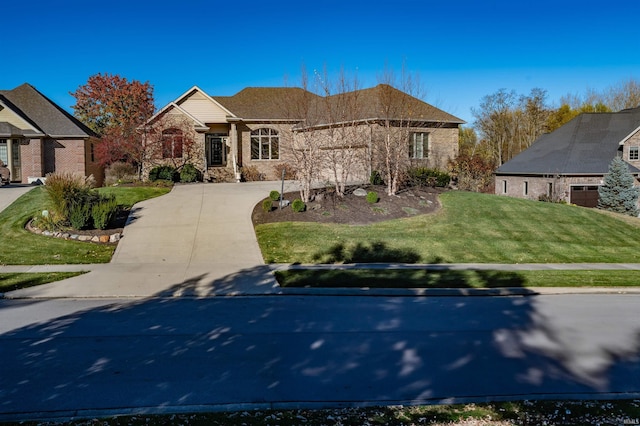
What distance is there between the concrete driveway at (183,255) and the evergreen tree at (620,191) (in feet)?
71.0

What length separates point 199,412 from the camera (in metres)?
5.31

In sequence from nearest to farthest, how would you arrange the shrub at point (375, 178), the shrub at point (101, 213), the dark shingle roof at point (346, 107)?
the shrub at point (101, 213) → the dark shingle roof at point (346, 107) → the shrub at point (375, 178)

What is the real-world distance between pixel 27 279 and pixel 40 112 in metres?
26.0

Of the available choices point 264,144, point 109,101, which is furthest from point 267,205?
point 109,101

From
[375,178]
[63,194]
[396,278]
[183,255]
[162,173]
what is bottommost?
[396,278]

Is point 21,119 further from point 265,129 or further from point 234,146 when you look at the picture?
point 265,129

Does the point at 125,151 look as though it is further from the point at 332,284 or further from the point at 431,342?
the point at 431,342

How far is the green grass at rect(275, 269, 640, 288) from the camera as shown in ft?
40.2

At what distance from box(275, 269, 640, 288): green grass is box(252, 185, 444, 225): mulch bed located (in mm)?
5792

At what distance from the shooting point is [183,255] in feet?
49.4

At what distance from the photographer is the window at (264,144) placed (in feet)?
116

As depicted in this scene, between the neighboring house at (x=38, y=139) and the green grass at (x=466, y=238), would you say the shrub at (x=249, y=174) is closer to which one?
the neighboring house at (x=38, y=139)

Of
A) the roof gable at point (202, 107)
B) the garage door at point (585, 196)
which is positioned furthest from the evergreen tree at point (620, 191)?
the roof gable at point (202, 107)

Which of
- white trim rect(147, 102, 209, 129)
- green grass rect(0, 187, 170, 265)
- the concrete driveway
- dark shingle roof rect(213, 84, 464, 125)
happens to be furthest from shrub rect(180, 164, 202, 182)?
green grass rect(0, 187, 170, 265)
